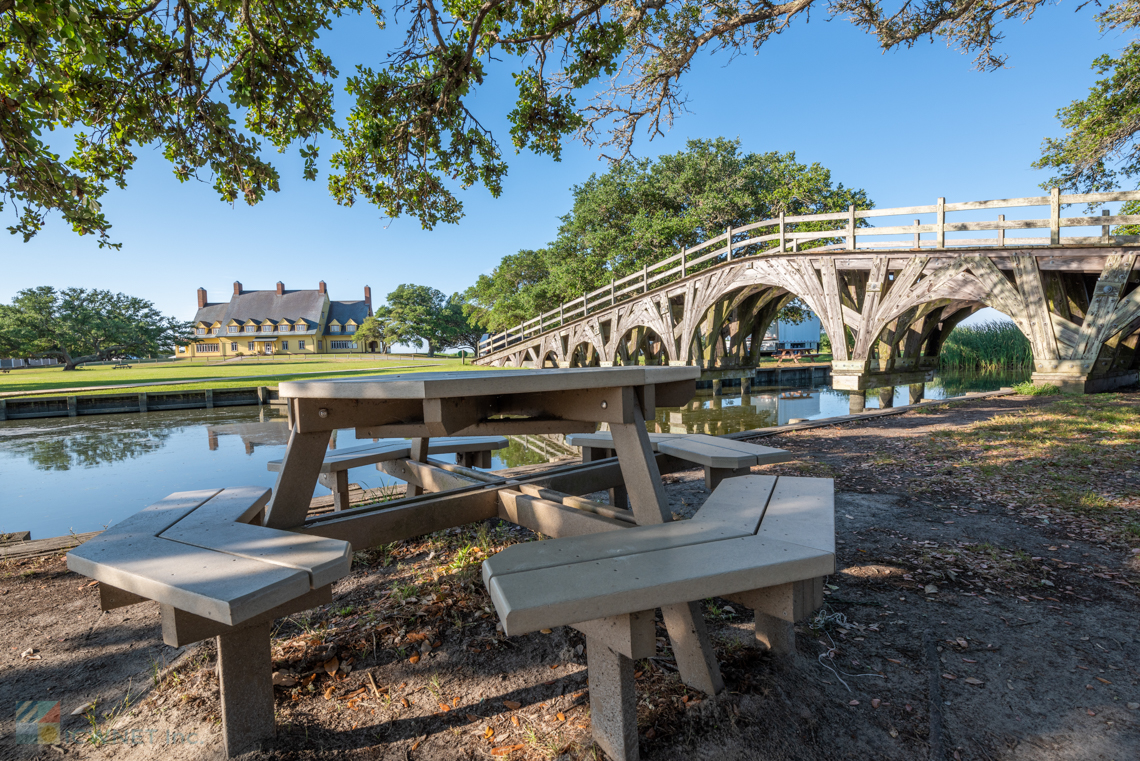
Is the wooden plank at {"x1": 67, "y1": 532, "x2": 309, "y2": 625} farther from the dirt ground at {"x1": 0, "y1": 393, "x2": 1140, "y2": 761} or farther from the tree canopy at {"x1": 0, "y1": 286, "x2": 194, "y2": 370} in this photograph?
the tree canopy at {"x1": 0, "y1": 286, "x2": 194, "y2": 370}

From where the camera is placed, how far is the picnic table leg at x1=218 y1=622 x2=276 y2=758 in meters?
1.38

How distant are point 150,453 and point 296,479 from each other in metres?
9.50

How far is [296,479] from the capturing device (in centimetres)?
193

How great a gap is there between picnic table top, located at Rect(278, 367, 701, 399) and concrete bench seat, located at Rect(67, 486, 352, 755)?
→ 1.48 ft

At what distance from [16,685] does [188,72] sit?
5458 mm

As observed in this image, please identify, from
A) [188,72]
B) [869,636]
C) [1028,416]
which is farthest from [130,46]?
[1028,416]

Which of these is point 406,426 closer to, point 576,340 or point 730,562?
point 730,562

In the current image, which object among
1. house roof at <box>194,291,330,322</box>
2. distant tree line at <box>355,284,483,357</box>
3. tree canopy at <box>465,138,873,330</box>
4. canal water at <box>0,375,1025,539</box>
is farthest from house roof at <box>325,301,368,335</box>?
canal water at <box>0,375,1025,539</box>

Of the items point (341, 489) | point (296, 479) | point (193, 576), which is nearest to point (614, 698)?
point (193, 576)

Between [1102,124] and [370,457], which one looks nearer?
[370,457]

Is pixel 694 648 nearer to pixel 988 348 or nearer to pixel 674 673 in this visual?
pixel 674 673

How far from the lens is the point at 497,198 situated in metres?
7.11

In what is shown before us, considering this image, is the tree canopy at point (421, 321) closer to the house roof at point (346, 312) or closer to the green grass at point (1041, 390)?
the house roof at point (346, 312)

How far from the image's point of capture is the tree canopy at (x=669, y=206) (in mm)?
20875
